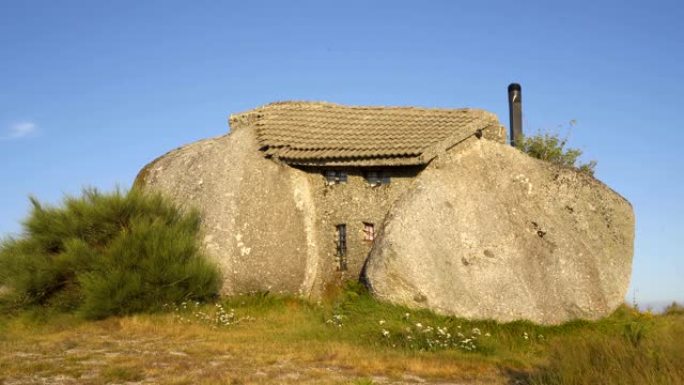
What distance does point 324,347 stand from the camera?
36.4ft

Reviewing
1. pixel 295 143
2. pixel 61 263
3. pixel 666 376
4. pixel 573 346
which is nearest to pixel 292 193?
pixel 295 143

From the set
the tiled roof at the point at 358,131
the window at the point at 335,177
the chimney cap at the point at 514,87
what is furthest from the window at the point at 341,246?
the chimney cap at the point at 514,87

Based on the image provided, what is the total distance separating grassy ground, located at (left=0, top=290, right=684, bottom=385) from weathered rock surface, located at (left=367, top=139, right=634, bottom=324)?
0.51m

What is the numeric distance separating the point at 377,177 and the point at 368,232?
133cm

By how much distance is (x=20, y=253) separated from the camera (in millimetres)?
14727

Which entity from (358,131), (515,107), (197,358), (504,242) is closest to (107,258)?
(197,358)

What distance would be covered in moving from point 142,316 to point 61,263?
237cm

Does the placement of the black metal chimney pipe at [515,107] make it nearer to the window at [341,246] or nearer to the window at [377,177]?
the window at [377,177]

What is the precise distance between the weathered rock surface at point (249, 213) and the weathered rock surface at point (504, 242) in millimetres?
2442

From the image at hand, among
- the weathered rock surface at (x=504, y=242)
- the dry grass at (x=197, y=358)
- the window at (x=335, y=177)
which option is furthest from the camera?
the window at (x=335, y=177)

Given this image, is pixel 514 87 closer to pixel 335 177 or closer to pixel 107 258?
pixel 335 177

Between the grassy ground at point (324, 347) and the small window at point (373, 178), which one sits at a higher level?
the small window at point (373, 178)

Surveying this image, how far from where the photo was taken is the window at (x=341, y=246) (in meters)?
15.7

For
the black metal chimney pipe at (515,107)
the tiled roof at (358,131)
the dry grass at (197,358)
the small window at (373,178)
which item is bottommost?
the dry grass at (197,358)
